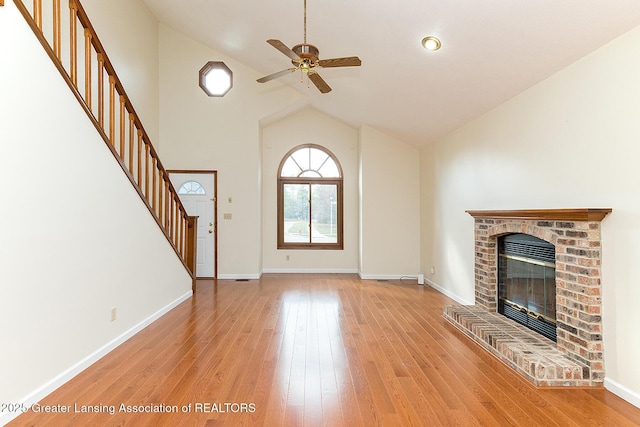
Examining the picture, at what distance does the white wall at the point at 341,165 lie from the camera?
24.3ft

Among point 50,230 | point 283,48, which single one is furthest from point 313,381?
point 283,48

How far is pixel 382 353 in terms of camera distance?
317 centimetres

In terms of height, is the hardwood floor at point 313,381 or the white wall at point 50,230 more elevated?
the white wall at point 50,230

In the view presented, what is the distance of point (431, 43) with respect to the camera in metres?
3.54

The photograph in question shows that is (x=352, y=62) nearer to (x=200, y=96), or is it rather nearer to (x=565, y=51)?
(x=565, y=51)

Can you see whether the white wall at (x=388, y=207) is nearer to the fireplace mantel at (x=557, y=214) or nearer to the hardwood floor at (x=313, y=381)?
the hardwood floor at (x=313, y=381)

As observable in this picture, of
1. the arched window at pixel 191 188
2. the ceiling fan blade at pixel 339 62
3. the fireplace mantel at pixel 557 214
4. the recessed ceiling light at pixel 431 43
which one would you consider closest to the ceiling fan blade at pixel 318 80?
the ceiling fan blade at pixel 339 62

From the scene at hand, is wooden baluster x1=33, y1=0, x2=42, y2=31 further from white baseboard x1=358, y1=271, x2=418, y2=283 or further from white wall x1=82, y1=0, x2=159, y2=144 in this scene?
white baseboard x1=358, y1=271, x2=418, y2=283

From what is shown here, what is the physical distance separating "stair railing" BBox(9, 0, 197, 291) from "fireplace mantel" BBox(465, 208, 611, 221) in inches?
145

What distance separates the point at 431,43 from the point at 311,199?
14.4 ft

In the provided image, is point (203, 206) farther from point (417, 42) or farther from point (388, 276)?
point (417, 42)

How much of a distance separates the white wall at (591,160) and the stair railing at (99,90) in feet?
12.5

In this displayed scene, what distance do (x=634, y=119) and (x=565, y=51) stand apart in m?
0.82

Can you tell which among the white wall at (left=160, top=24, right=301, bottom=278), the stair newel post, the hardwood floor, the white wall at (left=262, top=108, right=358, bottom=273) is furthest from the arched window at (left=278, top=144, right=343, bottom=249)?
the hardwood floor
